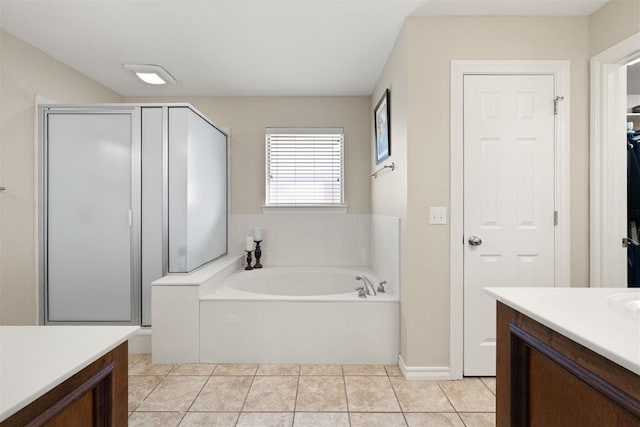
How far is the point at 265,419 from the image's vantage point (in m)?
1.73

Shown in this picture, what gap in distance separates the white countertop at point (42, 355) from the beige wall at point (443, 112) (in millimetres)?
1736

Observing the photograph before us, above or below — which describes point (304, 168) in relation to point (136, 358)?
above

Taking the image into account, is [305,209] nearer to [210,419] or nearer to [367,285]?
[367,285]

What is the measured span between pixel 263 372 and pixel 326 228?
1711 mm

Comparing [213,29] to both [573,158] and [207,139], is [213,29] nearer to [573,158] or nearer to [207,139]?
[207,139]

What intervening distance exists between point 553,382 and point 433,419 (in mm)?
1064

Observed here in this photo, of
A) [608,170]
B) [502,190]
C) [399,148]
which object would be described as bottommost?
[502,190]

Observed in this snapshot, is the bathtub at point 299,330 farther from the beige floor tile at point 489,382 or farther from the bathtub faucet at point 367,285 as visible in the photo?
the beige floor tile at point 489,382

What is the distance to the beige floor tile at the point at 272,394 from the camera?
1.83 m

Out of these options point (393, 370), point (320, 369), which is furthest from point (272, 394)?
point (393, 370)

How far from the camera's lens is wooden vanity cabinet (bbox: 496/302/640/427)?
68 centimetres

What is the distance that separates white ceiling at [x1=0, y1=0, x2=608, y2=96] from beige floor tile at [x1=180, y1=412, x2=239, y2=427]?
2450 millimetres

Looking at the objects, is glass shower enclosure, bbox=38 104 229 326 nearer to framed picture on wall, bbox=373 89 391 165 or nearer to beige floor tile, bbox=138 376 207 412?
beige floor tile, bbox=138 376 207 412

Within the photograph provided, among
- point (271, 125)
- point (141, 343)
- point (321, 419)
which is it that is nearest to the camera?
point (321, 419)
